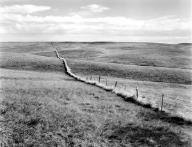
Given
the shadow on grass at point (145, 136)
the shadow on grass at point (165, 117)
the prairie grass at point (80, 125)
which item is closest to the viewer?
the prairie grass at point (80, 125)

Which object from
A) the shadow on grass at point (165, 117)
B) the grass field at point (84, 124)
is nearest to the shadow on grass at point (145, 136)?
the grass field at point (84, 124)

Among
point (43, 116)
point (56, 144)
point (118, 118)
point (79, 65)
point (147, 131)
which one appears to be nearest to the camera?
point (56, 144)

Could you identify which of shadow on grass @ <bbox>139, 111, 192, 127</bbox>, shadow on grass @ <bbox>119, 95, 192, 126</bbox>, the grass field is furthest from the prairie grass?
shadow on grass @ <bbox>119, 95, 192, 126</bbox>

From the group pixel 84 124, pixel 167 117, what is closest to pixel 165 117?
pixel 167 117

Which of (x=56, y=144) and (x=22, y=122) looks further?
(x=22, y=122)

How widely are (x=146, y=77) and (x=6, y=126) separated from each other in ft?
134

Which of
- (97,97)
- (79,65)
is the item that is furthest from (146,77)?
(97,97)

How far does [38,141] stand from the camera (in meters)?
11.9

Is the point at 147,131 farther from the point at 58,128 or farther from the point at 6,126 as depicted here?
the point at 6,126

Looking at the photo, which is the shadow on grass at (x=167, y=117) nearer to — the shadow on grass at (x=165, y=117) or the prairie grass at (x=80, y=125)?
the shadow on grass at (x=165, y=117)

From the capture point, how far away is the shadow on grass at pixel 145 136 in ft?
40.9

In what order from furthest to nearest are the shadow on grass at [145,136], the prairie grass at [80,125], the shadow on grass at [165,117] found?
the shadow on grass at [165,117]
the shadow on grass at [145,136]
the prairie grass at [80,125]

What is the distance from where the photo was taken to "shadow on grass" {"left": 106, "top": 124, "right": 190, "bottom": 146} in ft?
40.9

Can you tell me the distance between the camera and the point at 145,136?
1329cm
